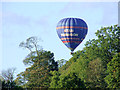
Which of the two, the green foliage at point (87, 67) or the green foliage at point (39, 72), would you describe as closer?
→ the green foliage at point (87, 67)

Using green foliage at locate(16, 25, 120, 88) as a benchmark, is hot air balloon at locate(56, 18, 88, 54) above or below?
above

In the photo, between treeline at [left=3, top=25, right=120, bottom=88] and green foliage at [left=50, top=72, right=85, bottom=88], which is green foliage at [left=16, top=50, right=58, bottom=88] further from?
green foliage at [left=50, top=72, right=85, bottom=88]

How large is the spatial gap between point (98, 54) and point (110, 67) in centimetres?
697

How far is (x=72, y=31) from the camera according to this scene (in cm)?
10925

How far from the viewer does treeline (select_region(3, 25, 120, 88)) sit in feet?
289

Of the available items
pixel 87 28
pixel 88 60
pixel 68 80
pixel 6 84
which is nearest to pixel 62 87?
pixel 68 80

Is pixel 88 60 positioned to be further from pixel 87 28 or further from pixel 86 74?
pixel 87 28

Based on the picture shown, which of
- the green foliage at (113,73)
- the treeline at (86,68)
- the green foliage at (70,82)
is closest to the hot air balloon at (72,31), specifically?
the treeline at (86,68)

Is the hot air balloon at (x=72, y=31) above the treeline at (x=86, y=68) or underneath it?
above

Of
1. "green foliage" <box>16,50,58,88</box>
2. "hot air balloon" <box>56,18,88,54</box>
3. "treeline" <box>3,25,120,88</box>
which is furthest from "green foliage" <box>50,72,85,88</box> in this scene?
"hot air balloon" <box>56,18,88,54</box>

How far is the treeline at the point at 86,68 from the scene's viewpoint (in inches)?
3472

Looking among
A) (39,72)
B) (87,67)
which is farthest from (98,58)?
(39,72)

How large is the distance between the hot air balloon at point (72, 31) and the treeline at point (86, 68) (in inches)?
306

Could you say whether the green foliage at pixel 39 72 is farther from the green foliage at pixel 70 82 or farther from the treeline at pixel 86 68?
the green foliage at pixel 70 82
